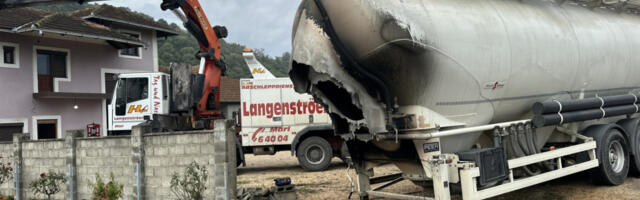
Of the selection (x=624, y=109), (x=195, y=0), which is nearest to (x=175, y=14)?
(x=195, y=0)

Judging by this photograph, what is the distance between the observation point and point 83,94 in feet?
65.9

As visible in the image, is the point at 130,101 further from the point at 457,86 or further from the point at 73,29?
the point at 457,86

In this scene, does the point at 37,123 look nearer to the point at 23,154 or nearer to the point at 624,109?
the point at 23,154

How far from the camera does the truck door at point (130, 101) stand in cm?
1367

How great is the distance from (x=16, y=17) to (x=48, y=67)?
216 cm

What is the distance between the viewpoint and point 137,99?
13734mm

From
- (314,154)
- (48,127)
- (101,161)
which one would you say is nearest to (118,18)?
(48,127)

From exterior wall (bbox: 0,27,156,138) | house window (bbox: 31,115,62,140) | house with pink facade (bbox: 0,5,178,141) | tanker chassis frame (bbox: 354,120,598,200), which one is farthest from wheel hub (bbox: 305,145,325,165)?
house window (bbox: 31,115,62,140)

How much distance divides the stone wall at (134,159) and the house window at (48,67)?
8807mm

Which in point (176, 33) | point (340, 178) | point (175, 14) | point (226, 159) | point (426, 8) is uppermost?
point (176, 33)

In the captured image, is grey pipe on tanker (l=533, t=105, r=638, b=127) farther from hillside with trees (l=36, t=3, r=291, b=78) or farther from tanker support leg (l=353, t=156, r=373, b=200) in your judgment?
hillside with trees (l=36, t=3, r=291, b=78)

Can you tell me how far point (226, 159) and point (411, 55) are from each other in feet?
10.5

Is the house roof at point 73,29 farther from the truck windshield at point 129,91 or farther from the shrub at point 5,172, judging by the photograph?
the shrub at point 5,172

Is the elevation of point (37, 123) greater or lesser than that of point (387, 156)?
greater
